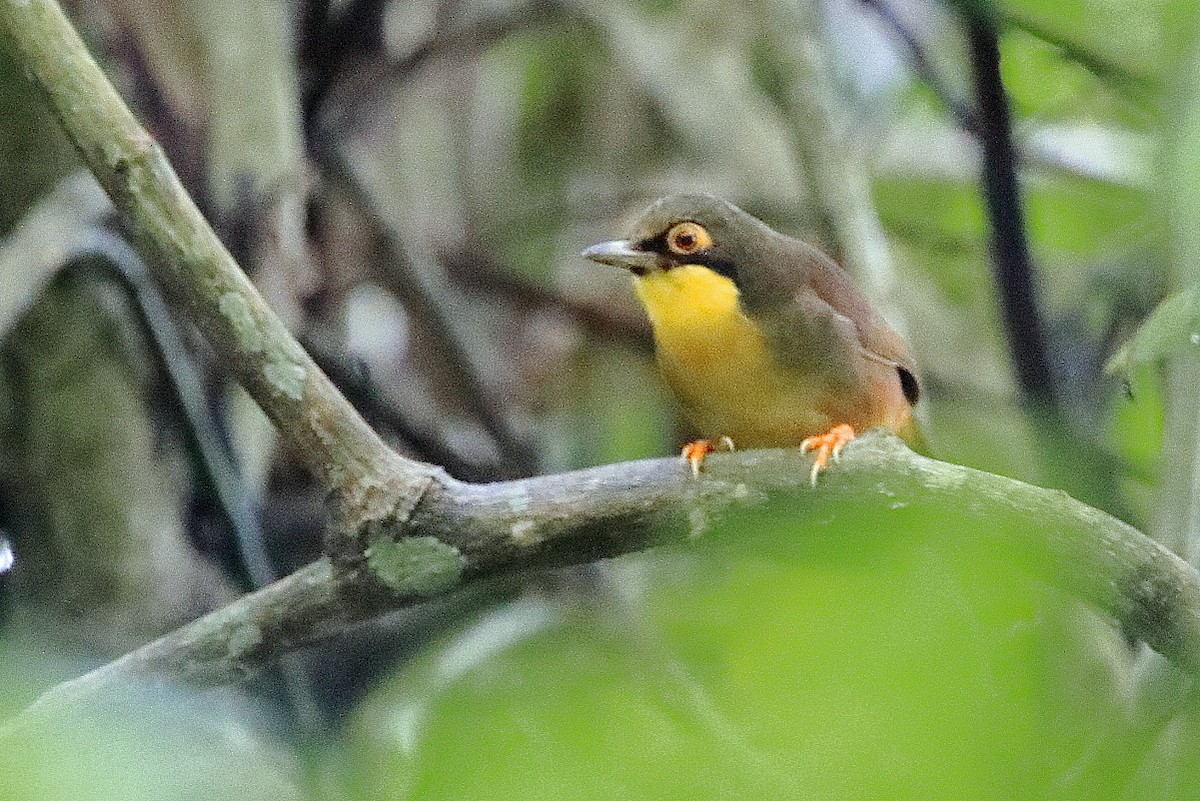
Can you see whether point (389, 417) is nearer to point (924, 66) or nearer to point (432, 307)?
point (432, 307)

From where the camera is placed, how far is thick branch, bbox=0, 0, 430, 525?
1482 mm

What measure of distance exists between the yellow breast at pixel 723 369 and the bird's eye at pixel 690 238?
3 centimetres

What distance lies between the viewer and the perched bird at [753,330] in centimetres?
215

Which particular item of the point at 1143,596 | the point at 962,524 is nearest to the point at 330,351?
the point at 1143,596

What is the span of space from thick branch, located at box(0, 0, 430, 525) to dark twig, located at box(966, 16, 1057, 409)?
1.33 m

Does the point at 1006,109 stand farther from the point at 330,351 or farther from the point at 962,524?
the point at 962,524

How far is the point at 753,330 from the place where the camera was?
2.17m

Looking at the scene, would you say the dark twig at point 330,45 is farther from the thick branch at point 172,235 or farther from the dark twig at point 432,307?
the thick branch at point 172,235

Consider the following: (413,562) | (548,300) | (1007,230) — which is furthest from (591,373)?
(413,562)

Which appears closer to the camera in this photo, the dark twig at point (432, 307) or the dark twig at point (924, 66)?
the dark twig at point (924, 66)

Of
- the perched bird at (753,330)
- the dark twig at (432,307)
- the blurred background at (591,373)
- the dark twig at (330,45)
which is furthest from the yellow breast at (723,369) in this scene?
the dark twig at (330,45)

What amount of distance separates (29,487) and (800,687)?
2.33 metres

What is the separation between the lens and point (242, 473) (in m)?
2.74

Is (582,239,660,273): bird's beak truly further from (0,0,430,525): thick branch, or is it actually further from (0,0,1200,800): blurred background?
(0,0,430,525): thick branch
